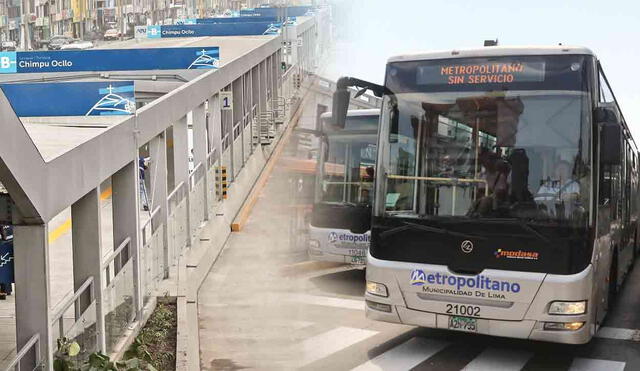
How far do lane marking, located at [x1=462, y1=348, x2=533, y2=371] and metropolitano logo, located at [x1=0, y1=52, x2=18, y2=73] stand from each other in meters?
16.1

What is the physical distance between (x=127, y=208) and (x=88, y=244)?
186 centimetres

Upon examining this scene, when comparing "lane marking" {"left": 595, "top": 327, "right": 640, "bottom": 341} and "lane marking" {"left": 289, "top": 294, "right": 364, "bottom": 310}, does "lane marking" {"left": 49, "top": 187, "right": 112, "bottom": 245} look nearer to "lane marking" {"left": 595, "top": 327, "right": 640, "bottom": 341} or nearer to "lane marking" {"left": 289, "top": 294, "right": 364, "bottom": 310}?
"lane marking" {"left": 289, "top": 294, "right": 364, "bottom": 310}

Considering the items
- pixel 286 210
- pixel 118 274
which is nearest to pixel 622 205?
pixel 118 274

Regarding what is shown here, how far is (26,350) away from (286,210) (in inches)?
527

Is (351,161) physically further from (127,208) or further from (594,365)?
(594,365)

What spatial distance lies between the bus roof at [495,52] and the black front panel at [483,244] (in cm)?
162

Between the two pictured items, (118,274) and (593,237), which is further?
(118,274)

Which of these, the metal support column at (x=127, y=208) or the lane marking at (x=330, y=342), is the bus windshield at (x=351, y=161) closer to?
the lane marking at (x=330, y=342)

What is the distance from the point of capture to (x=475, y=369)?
9719 millimetres

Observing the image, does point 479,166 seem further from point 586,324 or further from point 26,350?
point 26,350

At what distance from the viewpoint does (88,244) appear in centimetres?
970

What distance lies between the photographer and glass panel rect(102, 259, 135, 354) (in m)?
10.4

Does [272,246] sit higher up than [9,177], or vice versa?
[9,177]

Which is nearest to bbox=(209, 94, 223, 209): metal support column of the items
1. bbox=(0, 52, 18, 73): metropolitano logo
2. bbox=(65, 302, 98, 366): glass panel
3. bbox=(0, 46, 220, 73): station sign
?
bbox=(0, 46, 220, 73): station sign
